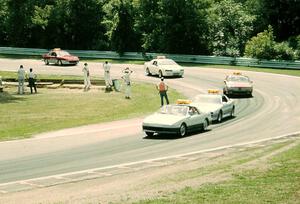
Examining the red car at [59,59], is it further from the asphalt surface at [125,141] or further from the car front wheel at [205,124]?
the car front wheel at [205,124]

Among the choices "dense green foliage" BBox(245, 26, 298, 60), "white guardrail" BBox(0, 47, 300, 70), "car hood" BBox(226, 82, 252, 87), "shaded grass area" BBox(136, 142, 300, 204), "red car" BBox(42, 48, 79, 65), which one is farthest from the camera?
"dense green foliage" BBox(245, 26, 298, 60)

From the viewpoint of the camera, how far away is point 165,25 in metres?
62.3

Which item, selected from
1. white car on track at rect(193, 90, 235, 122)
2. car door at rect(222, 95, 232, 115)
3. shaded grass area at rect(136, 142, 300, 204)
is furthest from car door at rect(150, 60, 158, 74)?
shaded grass area at rect(136, 142, 300, 204)

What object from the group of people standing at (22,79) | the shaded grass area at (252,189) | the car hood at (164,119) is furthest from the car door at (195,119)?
the group of people standing at (22,79)

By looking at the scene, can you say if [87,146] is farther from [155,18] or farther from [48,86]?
[155,18]

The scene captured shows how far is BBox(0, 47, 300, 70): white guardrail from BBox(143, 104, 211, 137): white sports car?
95.5 ft

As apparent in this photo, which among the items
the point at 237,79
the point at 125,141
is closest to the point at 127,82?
the point at 237,79

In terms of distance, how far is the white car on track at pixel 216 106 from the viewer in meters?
29.2

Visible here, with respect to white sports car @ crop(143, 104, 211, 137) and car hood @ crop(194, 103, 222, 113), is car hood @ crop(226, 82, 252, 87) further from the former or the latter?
white sports car @ crop(143, 104, 211, 137)

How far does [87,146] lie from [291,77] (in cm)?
2892

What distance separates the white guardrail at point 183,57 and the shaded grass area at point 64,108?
1594 centimetres

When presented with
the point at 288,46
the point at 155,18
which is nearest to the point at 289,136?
the point at 288,46

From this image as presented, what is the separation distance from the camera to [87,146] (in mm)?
22984

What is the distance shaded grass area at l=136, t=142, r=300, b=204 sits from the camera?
1260cm
